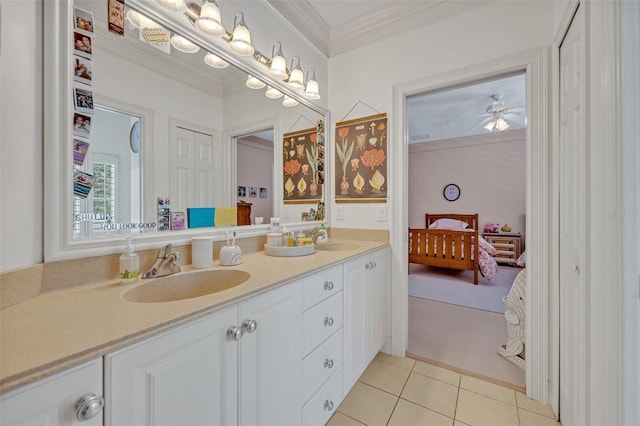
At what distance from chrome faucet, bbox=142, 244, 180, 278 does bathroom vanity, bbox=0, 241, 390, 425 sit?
3.5 inches

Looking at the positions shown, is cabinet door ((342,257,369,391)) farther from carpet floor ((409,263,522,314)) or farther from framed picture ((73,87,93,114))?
carpet floor ((409,263,522,314))

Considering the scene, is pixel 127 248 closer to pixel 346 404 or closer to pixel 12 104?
pixel 12 104

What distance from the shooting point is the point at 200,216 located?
1391 mm

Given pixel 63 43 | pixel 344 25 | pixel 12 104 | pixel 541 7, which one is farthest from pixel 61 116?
pixel 541 7

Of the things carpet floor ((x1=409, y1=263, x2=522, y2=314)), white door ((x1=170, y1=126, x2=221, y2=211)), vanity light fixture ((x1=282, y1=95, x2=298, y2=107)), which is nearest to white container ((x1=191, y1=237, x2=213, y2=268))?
white door ((x1=170, y1=126, x2=221, y2=211))

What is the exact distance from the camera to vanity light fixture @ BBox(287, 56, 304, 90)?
1909 mm

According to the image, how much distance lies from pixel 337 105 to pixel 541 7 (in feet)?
4.68

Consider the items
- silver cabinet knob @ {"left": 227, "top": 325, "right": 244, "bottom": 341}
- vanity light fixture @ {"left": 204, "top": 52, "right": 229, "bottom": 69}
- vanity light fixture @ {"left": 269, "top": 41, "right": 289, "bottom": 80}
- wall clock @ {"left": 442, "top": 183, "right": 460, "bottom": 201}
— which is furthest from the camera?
wall clock @ {"left": 442, "top": 183, "right": 460, "bottom": 201}

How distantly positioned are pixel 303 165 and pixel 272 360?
1489mm

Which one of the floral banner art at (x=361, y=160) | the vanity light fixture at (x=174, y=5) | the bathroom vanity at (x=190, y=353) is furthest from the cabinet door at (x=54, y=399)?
the floral banner art at (x=361, y=160)

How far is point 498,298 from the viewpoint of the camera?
326cm

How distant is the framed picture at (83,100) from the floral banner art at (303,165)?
1.18 m

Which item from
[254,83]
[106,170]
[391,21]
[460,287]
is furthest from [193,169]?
[460,287]

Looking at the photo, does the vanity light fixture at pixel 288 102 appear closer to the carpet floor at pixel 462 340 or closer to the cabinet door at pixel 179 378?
the cabinet door at pixel 179 378
